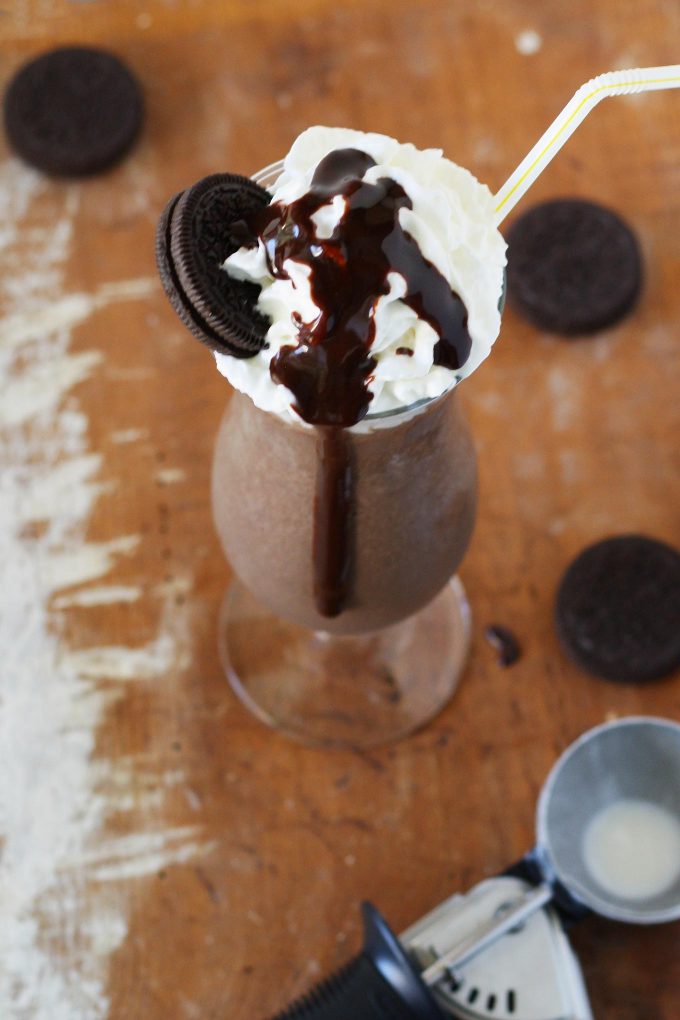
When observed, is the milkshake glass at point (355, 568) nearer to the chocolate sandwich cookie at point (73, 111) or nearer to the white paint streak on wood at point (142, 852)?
the white paint streak on wood at point (142, 852)

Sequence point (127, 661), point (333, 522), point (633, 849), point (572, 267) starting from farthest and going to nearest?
point (572, 267) → point (127, 661) → point (633, 849) → point (333, 522)

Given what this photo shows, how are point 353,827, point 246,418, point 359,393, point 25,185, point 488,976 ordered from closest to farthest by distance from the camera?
point 359,393, point 246,418, point 488,976, point 353,827, point 25,185

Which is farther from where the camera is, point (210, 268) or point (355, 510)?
point (355, 510)

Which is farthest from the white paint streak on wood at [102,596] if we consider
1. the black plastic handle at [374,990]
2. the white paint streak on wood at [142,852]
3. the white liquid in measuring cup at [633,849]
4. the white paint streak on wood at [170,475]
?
the white liquid in measuring cup at [633,849]

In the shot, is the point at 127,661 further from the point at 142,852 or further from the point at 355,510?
the point at 355,510

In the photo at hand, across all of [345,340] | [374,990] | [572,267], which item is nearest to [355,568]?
[345,340]

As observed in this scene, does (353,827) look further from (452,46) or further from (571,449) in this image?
(452,46)

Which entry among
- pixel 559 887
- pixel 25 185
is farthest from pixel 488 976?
pixel 25 185
